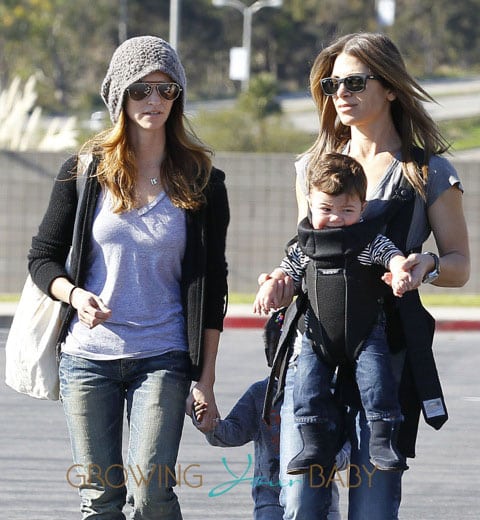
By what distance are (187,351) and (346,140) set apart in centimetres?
84

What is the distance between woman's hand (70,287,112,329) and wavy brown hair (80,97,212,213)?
29 centimetres

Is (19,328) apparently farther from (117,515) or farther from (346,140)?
(346,140)

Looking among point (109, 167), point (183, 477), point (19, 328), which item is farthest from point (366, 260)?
point (183, 477)

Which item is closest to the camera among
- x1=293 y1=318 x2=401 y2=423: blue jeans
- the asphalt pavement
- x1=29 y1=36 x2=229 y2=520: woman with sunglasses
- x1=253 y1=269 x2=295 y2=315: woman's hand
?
x1=293 y1=318 x2=401 y2=423: blue jeans

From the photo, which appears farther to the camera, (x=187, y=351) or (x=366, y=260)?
(x=187, y=351)

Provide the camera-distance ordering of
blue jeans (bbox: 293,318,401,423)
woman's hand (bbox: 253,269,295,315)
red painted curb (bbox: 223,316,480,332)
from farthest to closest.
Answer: red painted curb (bbox: 223,316,480,332)
woman's hand (bbox: 253,269,295,315)
blue jeans (bbox: 293,318,401,423)

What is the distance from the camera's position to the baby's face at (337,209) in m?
3.48

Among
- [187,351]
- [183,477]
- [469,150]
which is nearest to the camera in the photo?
[187,351]

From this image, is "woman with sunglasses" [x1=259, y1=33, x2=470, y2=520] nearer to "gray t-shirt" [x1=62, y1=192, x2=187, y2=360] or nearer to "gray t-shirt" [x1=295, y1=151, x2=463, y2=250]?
"gray t-shirt" [x1=295, y1=151, x2=463, y2=250]

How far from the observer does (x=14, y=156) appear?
52.5 feet

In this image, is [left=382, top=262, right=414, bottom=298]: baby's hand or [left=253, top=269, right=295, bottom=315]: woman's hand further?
[left=253, top=269, right=295, bottom=315]: woman's hand

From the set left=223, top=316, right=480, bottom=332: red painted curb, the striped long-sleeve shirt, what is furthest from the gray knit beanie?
left=223, top=316, right=480, bottom=332: red painted curb

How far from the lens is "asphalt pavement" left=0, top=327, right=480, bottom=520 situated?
19.3ft

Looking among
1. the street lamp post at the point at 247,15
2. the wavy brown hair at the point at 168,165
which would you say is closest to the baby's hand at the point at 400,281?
the wavy brown hair at the point at 168,165
